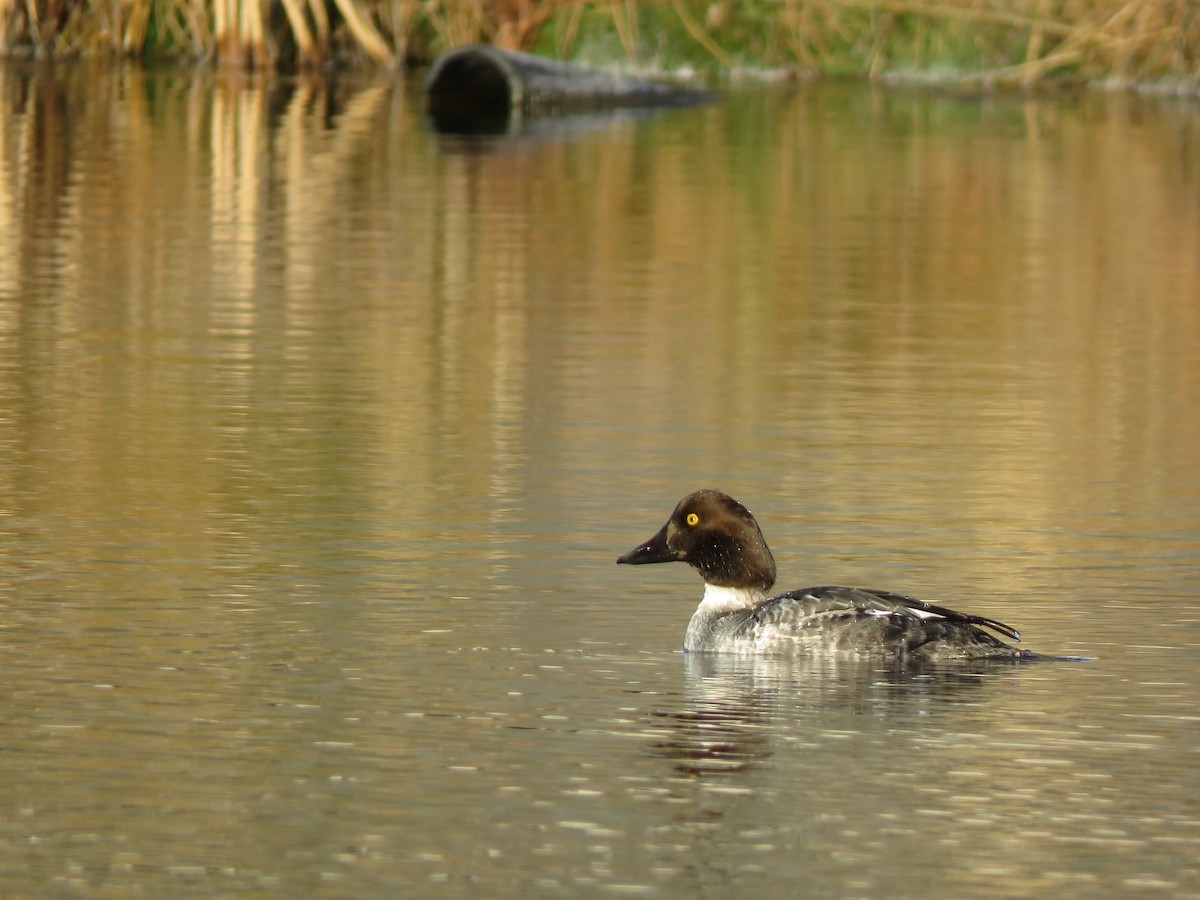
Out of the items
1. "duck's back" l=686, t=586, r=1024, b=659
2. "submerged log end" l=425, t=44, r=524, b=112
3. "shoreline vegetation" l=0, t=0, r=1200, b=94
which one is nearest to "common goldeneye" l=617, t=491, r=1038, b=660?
"duck's back" l=686, t=586, r=1024, b=659

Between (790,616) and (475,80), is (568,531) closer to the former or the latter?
(790,616)

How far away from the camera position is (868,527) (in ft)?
28.8

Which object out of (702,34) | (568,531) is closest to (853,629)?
(568,531)

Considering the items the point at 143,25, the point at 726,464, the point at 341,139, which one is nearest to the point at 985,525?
the point at 726,464

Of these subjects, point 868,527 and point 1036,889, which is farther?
point 868,527

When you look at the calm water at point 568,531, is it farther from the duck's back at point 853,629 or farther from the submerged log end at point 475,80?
the submerged log end at point 475,80

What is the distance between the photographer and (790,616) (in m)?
7.14

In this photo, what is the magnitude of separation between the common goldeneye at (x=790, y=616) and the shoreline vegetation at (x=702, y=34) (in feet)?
72.2

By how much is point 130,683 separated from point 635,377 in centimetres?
529

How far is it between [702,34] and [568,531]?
23.0 metres

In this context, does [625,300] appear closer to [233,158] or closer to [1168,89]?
[233,158]

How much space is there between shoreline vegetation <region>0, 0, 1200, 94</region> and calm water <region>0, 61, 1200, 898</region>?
1052 cm

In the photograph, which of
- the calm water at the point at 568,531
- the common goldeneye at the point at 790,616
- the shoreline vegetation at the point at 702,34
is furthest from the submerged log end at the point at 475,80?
the common goldeneye at the point at 790,616

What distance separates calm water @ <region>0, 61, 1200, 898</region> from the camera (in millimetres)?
5621
